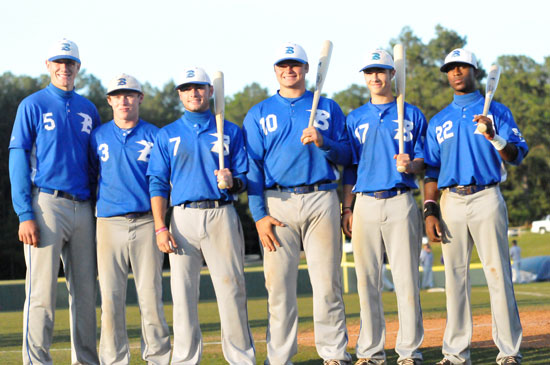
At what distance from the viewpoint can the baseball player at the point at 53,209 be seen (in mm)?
6879

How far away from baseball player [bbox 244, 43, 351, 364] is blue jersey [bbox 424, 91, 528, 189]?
0.90 m

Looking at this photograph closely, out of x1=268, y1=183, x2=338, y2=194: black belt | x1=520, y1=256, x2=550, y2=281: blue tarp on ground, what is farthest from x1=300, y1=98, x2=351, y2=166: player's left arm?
x1=520, y1=256, x2=550, y2=281: blue tarp on ground

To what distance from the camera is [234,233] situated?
6.84m

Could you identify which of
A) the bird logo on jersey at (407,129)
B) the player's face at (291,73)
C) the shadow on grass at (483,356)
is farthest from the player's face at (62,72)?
the shadow on grass at (483,356)

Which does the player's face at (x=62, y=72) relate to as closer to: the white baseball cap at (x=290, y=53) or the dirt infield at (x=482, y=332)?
the white baseball cap at (x=290, y=53)

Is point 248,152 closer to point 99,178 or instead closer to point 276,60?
point 276,60

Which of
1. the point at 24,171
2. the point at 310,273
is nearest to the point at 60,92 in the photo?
the point at 24,171

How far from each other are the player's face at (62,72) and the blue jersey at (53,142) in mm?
76

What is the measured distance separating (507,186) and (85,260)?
222ft

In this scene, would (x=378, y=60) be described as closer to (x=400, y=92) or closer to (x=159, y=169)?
(x=400, y=92)

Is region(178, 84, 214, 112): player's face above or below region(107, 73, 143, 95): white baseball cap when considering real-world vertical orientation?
below

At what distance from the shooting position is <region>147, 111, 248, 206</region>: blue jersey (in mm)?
6801

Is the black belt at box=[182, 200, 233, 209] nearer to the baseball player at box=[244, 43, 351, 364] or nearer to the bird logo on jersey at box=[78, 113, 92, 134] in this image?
the baseball player at box=[244, 43, 351, 364]

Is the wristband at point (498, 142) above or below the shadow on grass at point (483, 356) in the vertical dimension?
above
